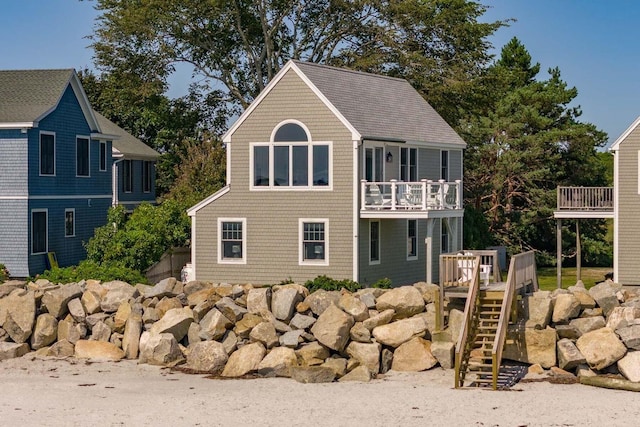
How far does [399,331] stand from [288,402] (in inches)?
199

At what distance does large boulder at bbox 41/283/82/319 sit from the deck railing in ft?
57.0

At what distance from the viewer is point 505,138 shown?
54.9 m

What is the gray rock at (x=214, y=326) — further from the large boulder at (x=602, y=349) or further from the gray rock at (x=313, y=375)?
the large boulder at (x=602, y=349)

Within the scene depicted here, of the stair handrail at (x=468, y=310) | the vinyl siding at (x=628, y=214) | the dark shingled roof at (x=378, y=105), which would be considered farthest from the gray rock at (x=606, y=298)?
the dark shingled roof at (x=378, y=105)

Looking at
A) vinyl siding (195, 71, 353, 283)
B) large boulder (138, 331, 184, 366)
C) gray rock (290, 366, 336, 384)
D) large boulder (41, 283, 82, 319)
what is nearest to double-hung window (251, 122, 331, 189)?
vinyl siding (195, 71, 353, 283)

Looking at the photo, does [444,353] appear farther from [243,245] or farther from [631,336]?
[243,245]

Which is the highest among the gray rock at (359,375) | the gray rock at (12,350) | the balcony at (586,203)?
the balcony at (586,203)

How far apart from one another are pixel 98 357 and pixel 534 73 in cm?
3811

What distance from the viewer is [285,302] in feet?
102

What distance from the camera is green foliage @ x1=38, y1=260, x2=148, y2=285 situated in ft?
121

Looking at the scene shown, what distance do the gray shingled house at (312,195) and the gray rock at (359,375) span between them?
7779mm

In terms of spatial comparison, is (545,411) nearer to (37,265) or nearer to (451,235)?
(451,235)

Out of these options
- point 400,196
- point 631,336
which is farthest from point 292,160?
point 631,336

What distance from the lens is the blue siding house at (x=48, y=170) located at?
3947cm
